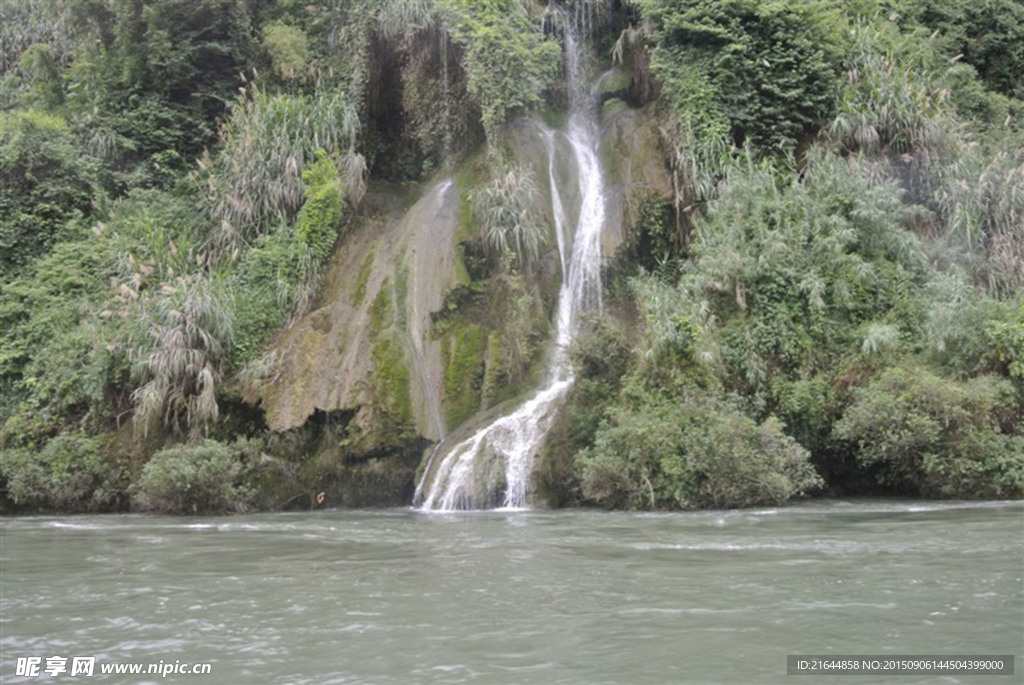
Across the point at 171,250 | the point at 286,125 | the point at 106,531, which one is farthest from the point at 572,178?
the point at 106,531

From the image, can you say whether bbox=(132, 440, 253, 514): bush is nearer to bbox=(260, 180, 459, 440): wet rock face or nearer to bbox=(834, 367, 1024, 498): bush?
bbox=(260, 180, 459, 440): wet rock face

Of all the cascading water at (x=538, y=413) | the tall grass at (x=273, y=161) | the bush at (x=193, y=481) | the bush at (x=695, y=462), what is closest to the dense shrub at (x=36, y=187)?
the tall grass at (x=273, y=161)

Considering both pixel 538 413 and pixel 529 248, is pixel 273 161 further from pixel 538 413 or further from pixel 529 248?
pixel 538 413

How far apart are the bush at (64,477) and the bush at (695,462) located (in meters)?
8.95

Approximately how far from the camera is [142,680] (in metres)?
5.88

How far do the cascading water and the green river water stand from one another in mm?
2918

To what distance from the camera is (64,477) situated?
1728 centimetres

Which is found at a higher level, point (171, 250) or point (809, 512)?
point (171, 250)

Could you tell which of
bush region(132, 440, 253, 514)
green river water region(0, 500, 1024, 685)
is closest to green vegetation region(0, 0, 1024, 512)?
bush region(132, 440, 253, 514)

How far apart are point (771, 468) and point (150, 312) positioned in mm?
12053

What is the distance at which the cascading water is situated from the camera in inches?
627

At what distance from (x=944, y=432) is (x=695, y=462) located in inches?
153

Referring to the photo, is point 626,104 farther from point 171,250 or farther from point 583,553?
point 583,553

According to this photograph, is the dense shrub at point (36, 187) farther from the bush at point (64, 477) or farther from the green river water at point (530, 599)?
the green river water at point (530, 599)
